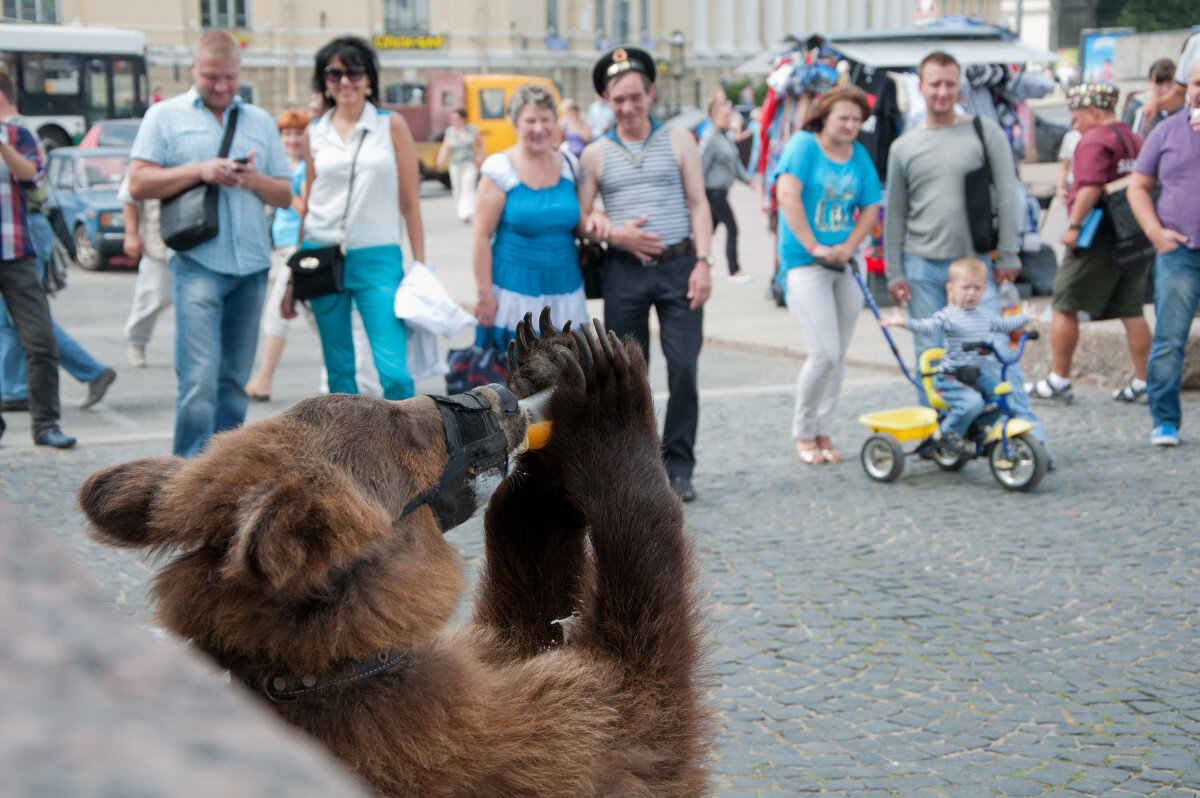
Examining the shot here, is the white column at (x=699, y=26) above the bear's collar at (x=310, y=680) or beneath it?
above

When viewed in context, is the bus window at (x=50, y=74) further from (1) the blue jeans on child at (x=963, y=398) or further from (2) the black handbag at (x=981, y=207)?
(1) the blue jeans on child at (x=963, y=398)

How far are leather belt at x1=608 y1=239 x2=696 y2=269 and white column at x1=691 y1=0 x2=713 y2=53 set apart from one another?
6114cm

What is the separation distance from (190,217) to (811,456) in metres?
3.64

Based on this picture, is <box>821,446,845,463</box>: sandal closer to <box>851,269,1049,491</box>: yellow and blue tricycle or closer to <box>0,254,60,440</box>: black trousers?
<box>851,269,1049,491</box>: yellow and blue tricycle

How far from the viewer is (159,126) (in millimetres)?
5633

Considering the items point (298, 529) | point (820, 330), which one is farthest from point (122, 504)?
point (820, 330)

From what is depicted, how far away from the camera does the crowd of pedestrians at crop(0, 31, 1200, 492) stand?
569 centimetres

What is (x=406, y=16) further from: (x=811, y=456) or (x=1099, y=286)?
(x=811, y=456)

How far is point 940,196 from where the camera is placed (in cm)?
682

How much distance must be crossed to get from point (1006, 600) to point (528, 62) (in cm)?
5460

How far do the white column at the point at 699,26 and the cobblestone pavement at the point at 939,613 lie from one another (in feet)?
198

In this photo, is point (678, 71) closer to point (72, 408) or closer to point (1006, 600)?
point (72, 408)

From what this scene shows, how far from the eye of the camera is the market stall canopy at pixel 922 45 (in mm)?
12234

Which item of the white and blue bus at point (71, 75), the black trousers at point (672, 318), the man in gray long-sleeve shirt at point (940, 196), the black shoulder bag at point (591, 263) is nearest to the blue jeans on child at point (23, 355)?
the black shoulder bag at point (591, 263)
